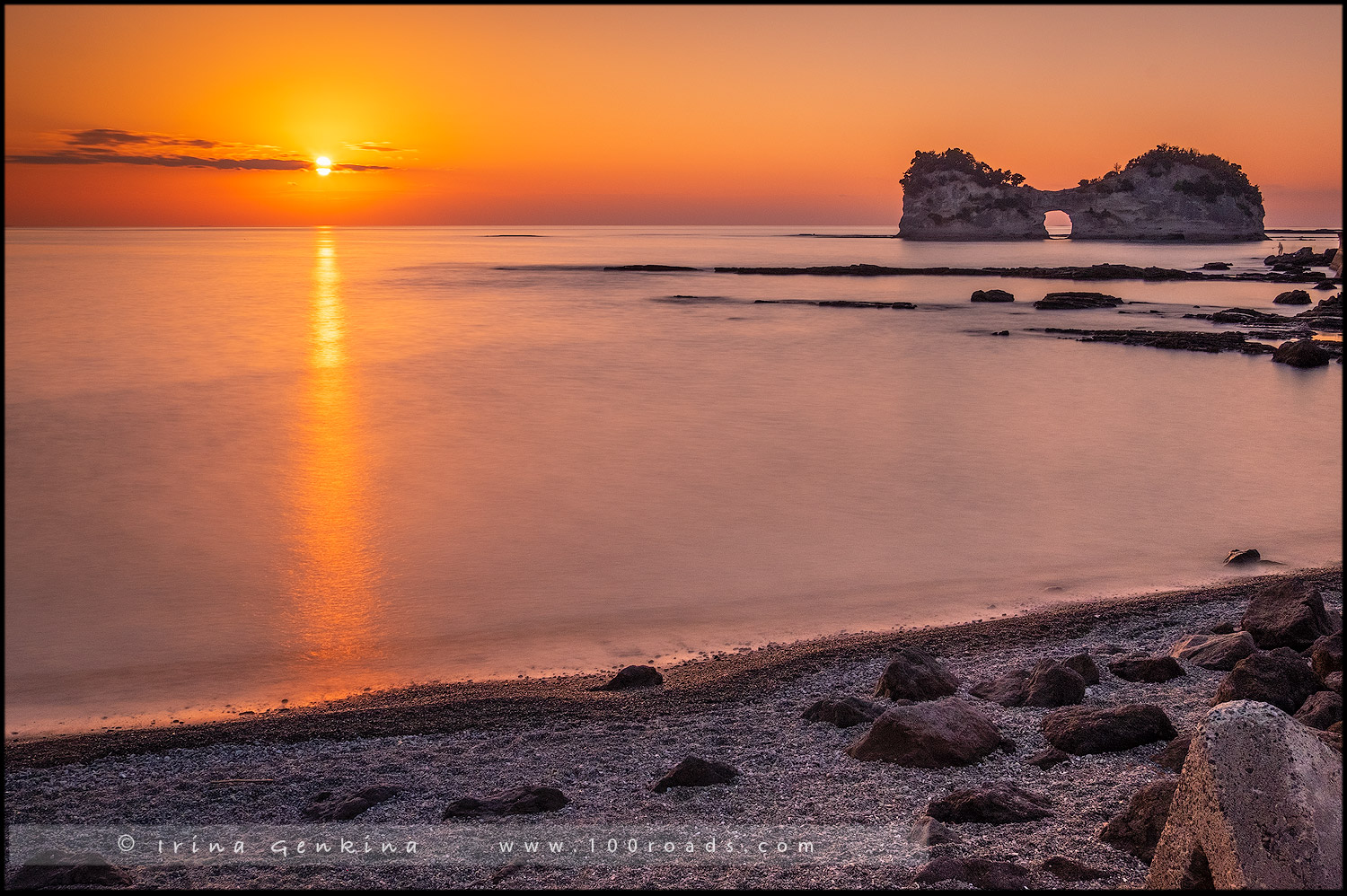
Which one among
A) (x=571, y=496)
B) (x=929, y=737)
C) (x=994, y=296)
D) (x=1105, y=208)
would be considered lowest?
(x=929, y=737)

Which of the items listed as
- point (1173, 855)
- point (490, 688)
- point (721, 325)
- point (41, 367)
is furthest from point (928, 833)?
point (721, 325)

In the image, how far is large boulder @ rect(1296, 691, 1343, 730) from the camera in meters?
4.39

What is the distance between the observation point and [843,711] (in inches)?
209

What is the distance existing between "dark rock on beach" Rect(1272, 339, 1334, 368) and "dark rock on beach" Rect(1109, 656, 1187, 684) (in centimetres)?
2084

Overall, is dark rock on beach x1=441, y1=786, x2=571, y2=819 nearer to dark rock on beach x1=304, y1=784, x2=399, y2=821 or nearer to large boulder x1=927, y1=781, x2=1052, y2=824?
dark rock on beach x1=304, y1=784, x2=399, y2=821

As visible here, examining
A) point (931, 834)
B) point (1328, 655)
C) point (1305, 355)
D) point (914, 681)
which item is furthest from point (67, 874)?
point (1305, 355)

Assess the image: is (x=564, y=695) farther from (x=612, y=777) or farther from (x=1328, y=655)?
Result: (x=1328, y=655)

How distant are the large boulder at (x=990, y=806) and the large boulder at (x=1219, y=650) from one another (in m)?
2.32

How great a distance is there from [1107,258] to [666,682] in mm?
77560

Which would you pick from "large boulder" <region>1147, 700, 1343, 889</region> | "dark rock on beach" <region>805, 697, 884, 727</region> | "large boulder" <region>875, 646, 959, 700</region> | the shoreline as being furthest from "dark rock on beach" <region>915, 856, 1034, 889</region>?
the shoreline

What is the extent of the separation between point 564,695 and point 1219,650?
13.3 feet

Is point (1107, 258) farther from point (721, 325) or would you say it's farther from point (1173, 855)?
point (1173, 855)

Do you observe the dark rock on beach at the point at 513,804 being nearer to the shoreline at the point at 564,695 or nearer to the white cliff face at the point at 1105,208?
the shoreline at the point at 564,695

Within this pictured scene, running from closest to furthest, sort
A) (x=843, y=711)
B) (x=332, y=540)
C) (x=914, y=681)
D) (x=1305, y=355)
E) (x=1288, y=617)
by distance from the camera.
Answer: (x=843, y=711) → (x=914, y=681) → (x=1288, y=617) → (x=332, y=540) → (x=1305, y=355)
